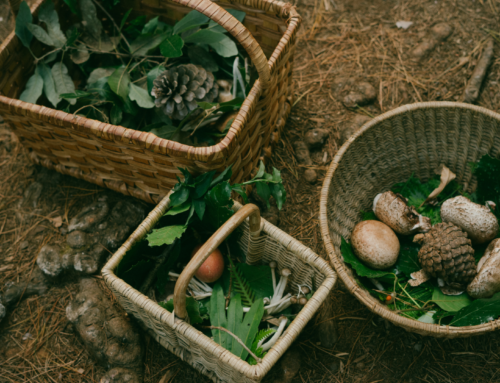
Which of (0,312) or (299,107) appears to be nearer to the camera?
(0,312)

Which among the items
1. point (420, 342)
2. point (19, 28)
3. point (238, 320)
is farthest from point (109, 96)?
point (420, 342)

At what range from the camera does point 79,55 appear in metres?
1.71

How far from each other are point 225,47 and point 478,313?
134cm

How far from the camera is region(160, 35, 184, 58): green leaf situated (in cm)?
152

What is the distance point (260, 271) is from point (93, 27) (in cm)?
129

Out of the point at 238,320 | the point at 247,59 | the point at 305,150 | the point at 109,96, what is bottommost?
the point at 238,320

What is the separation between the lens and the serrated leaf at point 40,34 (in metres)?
1.59

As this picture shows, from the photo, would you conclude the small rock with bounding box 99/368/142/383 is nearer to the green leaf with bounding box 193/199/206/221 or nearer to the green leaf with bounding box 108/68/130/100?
the green leaf with bounding box 193/199/206/221

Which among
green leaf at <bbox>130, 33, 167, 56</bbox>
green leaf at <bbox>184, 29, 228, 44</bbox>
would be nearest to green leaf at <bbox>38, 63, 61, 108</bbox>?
green leaf at <bbox>130, 33, 167, 56</bbox>

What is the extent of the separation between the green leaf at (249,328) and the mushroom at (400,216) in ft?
1.96

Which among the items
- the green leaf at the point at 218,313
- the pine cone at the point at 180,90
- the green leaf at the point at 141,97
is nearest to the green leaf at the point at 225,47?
the pine cone at the point at 180,90

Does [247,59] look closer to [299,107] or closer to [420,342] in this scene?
[299,107]

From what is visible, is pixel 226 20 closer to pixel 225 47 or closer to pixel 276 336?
pixel 225 47

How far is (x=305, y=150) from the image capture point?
1.85 metres
